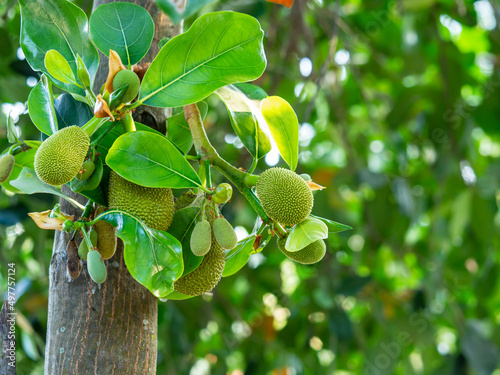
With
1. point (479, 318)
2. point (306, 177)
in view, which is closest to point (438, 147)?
point (479, 318)

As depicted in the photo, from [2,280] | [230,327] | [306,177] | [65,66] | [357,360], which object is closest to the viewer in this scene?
[65,66]

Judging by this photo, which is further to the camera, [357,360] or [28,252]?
[357,360]

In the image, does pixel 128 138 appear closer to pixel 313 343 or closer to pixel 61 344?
pixel 61 344

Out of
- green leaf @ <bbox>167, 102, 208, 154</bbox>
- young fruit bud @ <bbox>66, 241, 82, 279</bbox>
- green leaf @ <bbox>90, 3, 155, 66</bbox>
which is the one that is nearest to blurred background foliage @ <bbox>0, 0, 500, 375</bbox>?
green leaf @ <bbox>167, 102, 208, 154</bbox>

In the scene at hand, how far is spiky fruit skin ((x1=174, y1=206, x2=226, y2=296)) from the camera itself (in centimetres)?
59

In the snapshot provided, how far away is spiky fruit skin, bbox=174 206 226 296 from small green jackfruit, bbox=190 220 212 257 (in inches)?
1.9

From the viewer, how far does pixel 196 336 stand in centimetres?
216

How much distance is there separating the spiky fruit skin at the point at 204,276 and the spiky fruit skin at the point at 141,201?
0.18ft

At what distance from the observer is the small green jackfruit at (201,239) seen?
0.53m

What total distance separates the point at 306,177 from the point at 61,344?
14.0 inches

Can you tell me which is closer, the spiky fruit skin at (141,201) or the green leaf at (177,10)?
the green leaf at (177,10)

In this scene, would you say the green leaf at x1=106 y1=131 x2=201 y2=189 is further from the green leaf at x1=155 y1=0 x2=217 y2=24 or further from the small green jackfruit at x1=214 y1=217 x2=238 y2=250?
the green leaf at x1=155 y1=0 x2=217 y2=24

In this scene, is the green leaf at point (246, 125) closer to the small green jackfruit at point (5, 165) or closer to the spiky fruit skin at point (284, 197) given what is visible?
the spiky fruit skin at point (284, 197)

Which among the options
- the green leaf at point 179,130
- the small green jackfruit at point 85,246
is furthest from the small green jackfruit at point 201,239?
the green leaf at point 179,130
